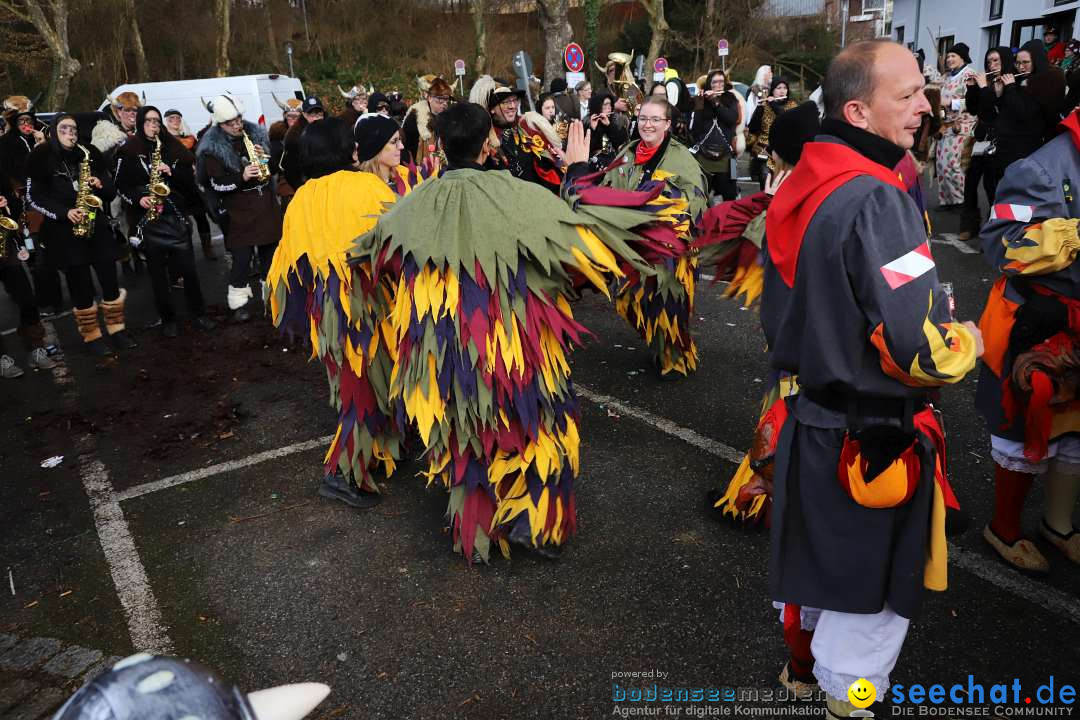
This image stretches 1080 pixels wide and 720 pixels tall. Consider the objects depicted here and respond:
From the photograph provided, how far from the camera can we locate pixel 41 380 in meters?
6.15

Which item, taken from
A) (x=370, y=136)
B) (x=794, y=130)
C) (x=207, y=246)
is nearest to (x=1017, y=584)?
(x=794, y=130)

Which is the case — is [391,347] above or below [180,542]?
above

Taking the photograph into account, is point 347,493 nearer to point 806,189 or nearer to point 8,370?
point 806,189

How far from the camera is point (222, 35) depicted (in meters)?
27.2

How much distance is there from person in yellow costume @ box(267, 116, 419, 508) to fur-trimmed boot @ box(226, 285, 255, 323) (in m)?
3.79

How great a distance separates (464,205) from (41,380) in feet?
16.0

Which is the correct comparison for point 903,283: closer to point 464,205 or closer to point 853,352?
point 853,352

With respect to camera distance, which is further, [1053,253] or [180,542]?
[180,542]

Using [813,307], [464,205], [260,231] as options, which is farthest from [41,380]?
[813,307]

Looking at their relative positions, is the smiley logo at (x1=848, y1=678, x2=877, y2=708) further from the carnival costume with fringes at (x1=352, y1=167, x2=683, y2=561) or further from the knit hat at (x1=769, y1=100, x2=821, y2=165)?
the knit hat at (x1=769, y1=100, x2=821, y2=165)

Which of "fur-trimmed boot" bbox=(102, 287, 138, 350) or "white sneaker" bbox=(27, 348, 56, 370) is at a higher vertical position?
"fur-trimmed boot" bbox=(102, 287, 138, 350)

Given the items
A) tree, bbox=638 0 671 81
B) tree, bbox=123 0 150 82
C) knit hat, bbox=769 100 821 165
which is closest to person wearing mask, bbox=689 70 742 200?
knit hat, bbox=769 100 821 165

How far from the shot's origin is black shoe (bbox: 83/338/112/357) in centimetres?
660

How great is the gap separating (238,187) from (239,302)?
1.06 meters
